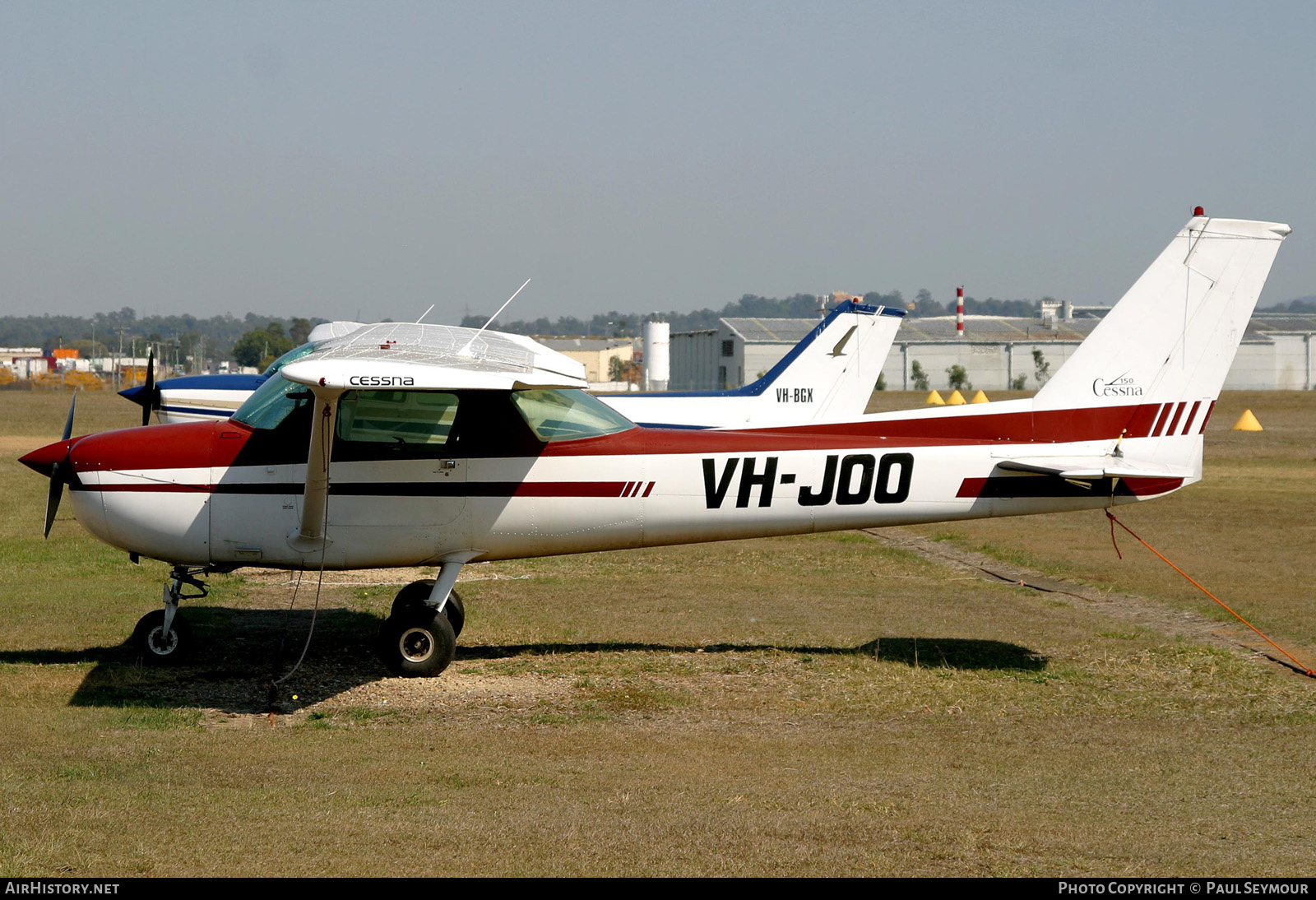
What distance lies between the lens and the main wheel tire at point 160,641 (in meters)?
9.20

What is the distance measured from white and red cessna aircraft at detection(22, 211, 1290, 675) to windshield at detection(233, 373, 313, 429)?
0.02m

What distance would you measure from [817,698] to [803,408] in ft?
41.3

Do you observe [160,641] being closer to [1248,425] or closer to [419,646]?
[419,646]

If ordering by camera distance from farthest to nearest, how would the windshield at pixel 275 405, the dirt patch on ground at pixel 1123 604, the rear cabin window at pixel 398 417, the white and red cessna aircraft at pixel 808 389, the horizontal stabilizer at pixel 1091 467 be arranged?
the white and red cessna aircraft at pixel 808 389 < the dirt patch on ground at pixel 1123 604 < the horizontal stabilizer at pixel 1091 467 < the windshield at pixel 275 405 < the rear cabin window at pixel 398 417

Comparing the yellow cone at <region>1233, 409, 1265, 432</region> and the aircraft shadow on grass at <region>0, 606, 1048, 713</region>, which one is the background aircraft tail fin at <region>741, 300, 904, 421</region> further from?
the yellow cone at <region>1233, 409, 1265, 432</region>

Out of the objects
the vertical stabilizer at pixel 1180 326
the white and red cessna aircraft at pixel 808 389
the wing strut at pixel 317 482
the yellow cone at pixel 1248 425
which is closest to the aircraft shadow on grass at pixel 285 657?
the wing strut at pixel 317 482

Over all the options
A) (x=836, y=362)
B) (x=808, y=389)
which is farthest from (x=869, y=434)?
(x=836, y=362)

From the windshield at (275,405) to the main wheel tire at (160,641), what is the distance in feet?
5.76

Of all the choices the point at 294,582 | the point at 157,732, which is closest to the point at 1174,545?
the point at 294,582

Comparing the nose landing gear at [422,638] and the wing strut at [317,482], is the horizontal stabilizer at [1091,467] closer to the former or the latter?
the nose landing gear at [422,638]

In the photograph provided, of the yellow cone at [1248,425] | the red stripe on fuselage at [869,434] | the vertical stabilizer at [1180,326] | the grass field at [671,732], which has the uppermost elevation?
the vertical stabilizer at [1180,326]

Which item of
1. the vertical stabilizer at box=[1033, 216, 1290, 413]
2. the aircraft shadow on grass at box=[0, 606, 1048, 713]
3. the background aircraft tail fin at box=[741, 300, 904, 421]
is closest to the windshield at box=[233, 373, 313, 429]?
the aircraft shadow on grass at box=[0, 606, 1048, 713]

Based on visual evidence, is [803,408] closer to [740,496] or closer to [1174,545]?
[1174,545]

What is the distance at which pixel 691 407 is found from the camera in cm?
1850
